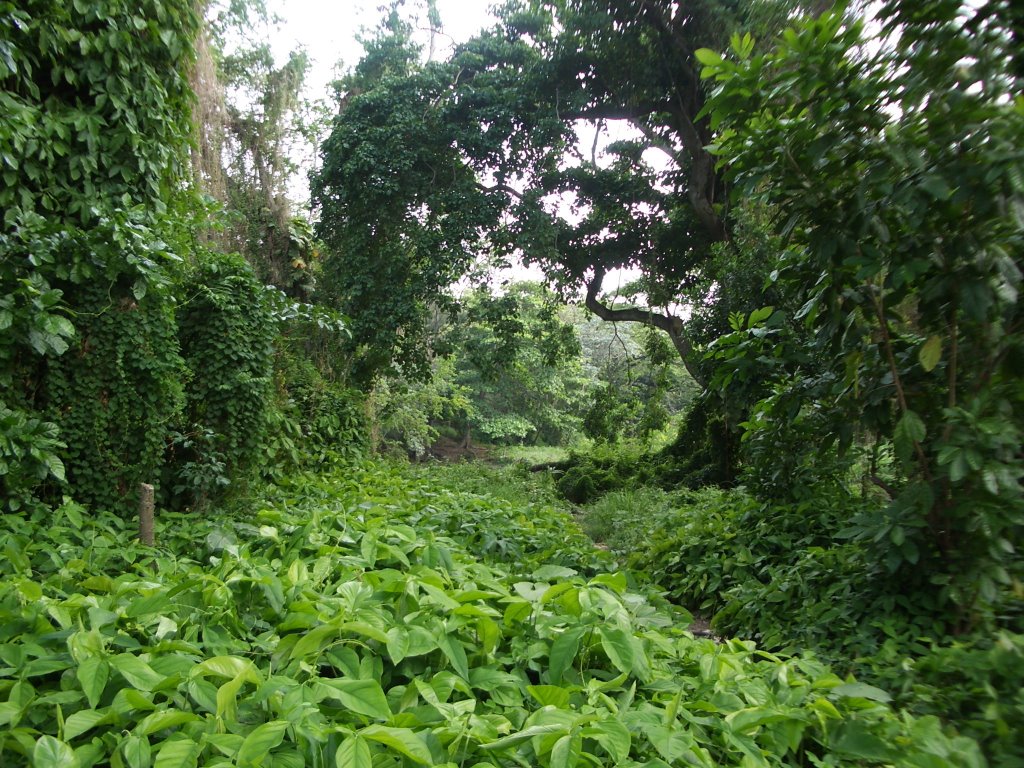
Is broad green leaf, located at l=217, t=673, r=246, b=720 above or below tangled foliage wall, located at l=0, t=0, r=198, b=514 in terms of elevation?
below

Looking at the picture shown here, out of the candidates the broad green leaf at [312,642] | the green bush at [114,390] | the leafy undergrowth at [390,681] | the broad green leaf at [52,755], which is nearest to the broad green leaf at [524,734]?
the leafy undergrowth at [390,681]

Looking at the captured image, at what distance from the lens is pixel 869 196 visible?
9.46 ft

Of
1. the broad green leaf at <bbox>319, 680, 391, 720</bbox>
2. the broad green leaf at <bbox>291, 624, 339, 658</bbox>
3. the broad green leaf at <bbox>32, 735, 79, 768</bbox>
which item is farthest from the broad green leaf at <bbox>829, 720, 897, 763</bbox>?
the broad green leaf at <bbox>32, 735, 79, 768</bbox>

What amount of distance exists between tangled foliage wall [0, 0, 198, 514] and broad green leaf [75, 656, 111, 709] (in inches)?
95.9

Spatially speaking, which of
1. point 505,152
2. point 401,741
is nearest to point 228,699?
point 401,741

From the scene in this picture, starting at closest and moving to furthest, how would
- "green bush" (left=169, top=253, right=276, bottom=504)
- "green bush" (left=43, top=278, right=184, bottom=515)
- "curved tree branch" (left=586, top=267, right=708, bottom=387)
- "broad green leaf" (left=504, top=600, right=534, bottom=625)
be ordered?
"broad green leaf" (left=504, top=600, right=534, bottom=625) < "green bush" (left=43, top=278, right=184, bottom=515) < "green bush" (left=169, top=253, right=276, bottom=504) < "curved tree branch" (left=586, top=267, right=708, bottom=387)

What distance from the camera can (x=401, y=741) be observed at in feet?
4.57

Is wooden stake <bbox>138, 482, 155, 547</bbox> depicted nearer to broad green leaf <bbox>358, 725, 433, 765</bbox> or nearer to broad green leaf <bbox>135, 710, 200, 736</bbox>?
broad green leaf <bbox>135, 710, 200, 736</bbox>

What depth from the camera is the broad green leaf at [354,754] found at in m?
1.32

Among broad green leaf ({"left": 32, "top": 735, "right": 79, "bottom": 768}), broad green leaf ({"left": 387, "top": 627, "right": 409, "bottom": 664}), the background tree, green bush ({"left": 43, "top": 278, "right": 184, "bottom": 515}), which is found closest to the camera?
broad green leaf ({"left": 32, "top": 735, "right": 79, "bottom": 768})

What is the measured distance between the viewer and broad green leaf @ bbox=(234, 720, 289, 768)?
1.31 meters

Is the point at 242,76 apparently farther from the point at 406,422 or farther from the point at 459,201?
the point at 406,422

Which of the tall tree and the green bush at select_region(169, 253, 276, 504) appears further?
the tall tree

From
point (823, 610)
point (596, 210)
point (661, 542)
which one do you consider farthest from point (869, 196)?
point (596, 210)
